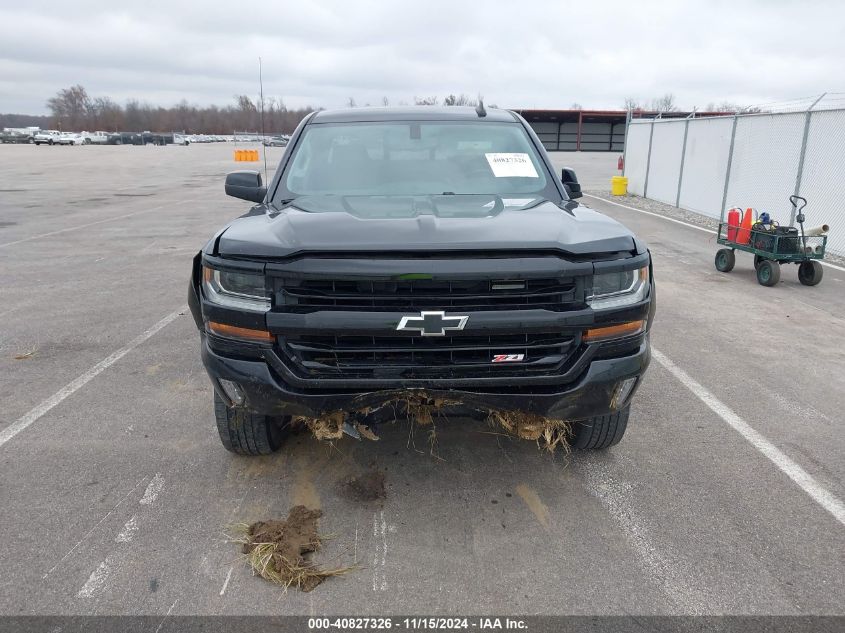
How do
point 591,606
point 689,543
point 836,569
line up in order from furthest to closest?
1. point 689,543
2. point 836,569
3. point 591,606

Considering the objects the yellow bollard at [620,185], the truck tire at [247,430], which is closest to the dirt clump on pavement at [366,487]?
the truck tire at [247,430]

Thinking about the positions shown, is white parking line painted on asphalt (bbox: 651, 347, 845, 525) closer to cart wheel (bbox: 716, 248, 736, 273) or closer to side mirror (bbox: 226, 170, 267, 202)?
side mirror (bbox: 226, 170, 267, 202)

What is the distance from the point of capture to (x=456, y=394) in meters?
2.73

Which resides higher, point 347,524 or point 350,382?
point 350,382

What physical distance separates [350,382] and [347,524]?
73cm

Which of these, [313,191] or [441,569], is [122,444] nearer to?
[313,191]

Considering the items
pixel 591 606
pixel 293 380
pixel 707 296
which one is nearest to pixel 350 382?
pixel 293 380

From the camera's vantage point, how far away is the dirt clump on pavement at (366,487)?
3172 millimetres

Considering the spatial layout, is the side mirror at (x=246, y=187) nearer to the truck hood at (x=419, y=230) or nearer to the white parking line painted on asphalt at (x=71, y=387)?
the truck hood at (x=419, y=230)

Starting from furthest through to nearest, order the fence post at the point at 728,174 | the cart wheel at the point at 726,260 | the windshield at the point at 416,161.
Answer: the fence post at the point at 728,174, the cart wheel at the point at 726,260, the windshield at the point at 416,161

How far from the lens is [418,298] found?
265 cm

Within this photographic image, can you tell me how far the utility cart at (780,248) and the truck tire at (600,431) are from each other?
18.2 ft

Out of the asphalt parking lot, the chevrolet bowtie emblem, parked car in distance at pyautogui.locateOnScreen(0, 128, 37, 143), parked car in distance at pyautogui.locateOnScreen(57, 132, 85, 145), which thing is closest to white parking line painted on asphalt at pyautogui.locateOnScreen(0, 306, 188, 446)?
the asphalt parking lot

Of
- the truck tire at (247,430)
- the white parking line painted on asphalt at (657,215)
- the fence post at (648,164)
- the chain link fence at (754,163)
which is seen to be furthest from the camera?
the fence post at (648,164)
